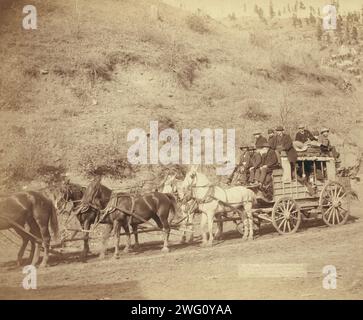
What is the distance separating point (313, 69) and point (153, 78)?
5951mm

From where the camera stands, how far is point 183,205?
11320mm

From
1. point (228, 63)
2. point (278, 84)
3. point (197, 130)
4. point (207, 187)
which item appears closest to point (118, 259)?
point (207, 187)


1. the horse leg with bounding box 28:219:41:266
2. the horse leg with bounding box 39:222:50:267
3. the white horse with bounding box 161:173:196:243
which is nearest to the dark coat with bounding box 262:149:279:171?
the white horse with bounding box 161:173:196:243

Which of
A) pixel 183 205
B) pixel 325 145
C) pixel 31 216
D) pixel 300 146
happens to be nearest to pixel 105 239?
pixel 31 216

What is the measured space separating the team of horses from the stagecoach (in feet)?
1.73

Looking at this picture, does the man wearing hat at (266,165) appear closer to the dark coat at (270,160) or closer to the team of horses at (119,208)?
the dark coat at (270,160)

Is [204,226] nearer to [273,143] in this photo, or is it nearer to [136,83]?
[273,143]

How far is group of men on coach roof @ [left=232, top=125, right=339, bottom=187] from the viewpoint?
37.8ft

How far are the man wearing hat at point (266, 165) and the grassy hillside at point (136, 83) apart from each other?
107 inches

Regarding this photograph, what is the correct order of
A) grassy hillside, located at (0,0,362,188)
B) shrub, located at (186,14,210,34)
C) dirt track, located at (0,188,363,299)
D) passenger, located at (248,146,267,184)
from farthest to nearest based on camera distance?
shrub, located at (186,14,210,34), grassy hillside, located at (0,0,362,188), passenger, located at (248,146,267,184), dirt track, located at (0,188,363,299)

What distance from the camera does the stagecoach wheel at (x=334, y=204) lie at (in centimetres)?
1185

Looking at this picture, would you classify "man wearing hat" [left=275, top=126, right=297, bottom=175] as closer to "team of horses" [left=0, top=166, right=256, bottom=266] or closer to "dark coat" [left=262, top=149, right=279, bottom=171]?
"dark coat" [left=262, top=149, right=279, bottom=171]

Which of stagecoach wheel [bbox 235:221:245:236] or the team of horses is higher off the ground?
the team of horses

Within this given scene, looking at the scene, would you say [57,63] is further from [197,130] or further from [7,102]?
[197,130]
